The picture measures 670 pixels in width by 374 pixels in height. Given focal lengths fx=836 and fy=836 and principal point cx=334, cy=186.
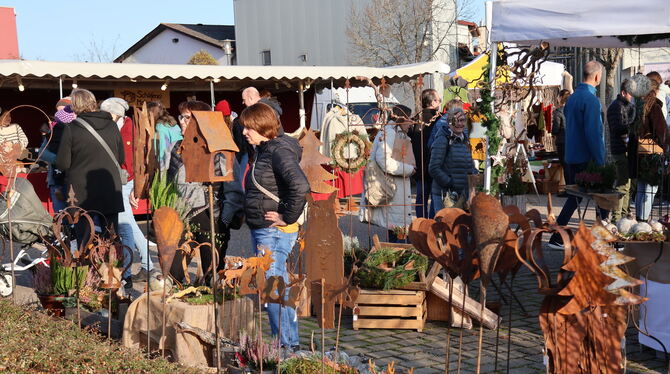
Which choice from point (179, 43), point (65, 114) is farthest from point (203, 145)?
point (179, 43)

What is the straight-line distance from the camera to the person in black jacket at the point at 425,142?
822 cm

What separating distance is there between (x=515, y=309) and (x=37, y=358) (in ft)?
12.6

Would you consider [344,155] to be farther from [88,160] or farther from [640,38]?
[640,38]

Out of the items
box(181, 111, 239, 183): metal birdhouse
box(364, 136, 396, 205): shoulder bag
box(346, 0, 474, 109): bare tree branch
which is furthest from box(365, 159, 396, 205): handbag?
box(346, 0, 474, 109): bare tree branch

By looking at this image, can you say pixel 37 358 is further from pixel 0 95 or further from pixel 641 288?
pixel 0 95

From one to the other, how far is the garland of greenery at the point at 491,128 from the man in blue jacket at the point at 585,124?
51.4 inches

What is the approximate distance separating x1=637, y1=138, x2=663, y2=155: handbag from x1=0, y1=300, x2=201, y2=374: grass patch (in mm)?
5864

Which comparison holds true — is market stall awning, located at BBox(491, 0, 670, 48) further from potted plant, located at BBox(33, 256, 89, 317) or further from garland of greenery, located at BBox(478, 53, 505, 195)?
potted plant, located at BBox(33, 256, 89, 317)

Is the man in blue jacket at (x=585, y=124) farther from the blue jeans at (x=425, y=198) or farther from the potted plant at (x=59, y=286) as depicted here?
the potted plant at (x=59, y=286)

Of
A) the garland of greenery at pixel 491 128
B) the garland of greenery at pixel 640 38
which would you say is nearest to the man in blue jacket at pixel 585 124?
the garland of greenery at pixel 640 38

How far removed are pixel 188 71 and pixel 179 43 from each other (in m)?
30.7

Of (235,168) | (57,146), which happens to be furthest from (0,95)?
(235,168)

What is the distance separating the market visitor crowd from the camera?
4910 millimetres

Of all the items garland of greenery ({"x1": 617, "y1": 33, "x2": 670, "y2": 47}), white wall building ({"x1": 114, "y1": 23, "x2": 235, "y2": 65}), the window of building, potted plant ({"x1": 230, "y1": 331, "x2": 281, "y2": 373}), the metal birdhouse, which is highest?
white wall building ({"x1": 114, "y1": 23, "x2": 235, "y2": 65})
